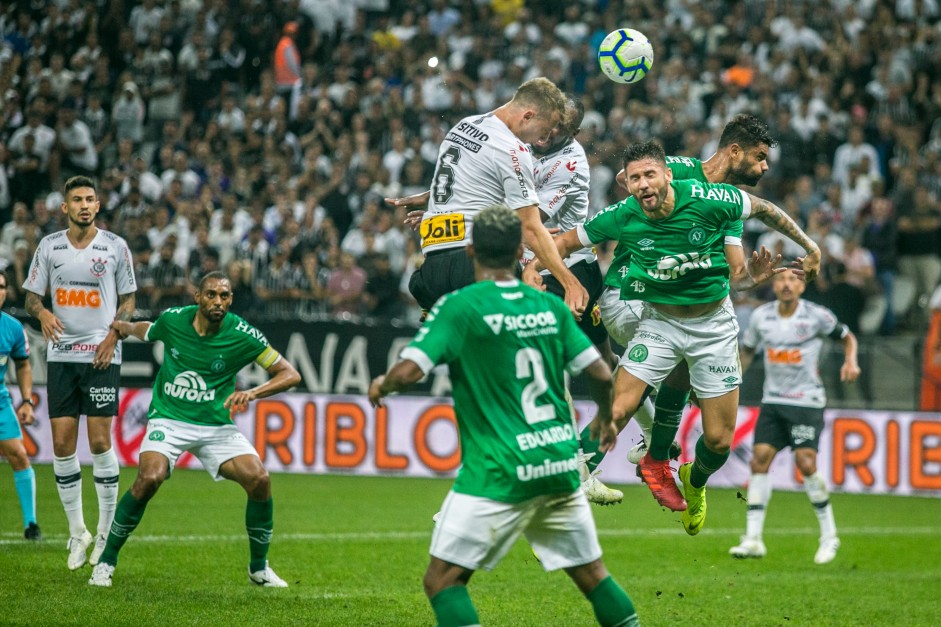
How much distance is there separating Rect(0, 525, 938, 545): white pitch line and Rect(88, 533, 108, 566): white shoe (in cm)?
156

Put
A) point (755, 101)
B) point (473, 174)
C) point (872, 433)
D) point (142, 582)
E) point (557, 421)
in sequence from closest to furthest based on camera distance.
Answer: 1. point (557, 421)
2. point (473, 174)
3. point (142, 582)
4. point (872, 433)
5. point (755, 101)

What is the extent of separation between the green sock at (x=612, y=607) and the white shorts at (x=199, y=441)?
4746 millimetres

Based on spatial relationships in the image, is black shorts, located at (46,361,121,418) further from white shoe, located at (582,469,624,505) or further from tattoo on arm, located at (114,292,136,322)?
white shoe, located at (582,469,624,505)

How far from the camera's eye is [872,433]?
1711cm

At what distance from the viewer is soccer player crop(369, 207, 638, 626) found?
6.16 meters

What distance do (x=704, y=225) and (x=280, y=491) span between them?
973cm

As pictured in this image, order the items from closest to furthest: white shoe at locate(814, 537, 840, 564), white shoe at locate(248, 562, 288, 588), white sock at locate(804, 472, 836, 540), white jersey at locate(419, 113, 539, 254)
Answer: white jersey at locate(419, 113, 539, 254) → white shoe at locate(248, 562, 288, 588) → white shoe at locate(814, 537, 840, 564) → white sock at locate(804, 472, 836, 540)

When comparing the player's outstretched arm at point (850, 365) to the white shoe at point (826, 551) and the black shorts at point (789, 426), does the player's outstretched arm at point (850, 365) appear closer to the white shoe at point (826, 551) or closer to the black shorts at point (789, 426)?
the black shorts at point (789, 426)

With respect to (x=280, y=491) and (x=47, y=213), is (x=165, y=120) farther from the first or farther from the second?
(x=280, y=491)

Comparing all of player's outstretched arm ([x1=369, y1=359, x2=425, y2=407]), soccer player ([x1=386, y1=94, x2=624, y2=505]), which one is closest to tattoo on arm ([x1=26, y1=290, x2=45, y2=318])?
soccer player ([x1=386, y1=94, x2=624, y2=505])

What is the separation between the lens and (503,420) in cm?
624

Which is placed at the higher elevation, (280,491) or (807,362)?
(807,362)

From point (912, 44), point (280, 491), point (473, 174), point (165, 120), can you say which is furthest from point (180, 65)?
point (473, 174)

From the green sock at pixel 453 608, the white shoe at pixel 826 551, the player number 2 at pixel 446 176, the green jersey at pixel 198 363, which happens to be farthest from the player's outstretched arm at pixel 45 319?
the white shoe at pixel 826 551
